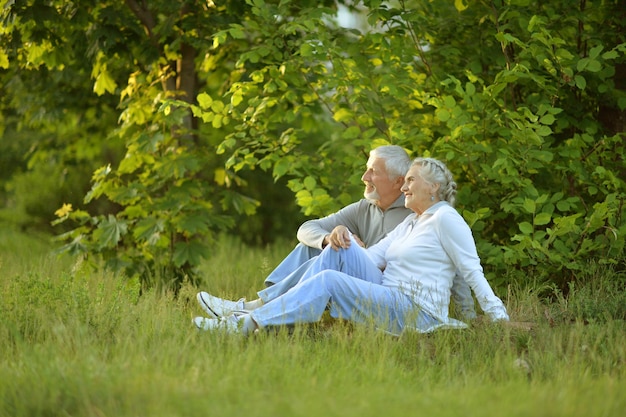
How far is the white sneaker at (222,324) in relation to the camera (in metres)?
4.61

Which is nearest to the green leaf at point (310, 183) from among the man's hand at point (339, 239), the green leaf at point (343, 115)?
the green leaf at point (343, 115)

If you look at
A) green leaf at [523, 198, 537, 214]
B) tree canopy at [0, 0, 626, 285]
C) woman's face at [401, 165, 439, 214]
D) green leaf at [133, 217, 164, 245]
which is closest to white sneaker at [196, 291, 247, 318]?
tree canopy at [0, 0, 626, 285]

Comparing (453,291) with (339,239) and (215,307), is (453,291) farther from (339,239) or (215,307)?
(215,307)

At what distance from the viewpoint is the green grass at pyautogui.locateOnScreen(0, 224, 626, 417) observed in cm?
338

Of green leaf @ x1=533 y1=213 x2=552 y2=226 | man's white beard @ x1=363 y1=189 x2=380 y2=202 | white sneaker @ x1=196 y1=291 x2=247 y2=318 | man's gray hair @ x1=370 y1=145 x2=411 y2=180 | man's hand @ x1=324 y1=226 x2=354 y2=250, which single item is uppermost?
man's gray hair @ x1=370 y1=145 x2=411 y2=180

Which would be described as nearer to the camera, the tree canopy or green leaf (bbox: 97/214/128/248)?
the tree canopy

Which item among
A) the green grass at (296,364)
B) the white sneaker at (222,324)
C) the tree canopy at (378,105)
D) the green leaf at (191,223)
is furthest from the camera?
the green leaf at (191,223)

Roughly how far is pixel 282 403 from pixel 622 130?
4380 millimetres

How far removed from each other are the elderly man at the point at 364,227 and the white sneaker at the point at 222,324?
28 cm

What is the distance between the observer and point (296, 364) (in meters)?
3.97

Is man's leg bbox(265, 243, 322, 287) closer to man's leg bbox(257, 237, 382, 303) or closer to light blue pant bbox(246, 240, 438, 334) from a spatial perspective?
man's leg bbox(257, 237, 382, 303)

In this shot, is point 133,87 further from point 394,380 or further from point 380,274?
point 394,380

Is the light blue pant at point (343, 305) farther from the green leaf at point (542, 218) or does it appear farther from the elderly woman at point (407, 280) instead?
the green leaf at point (542, 218)

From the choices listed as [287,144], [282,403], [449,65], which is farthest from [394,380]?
[449,65]
